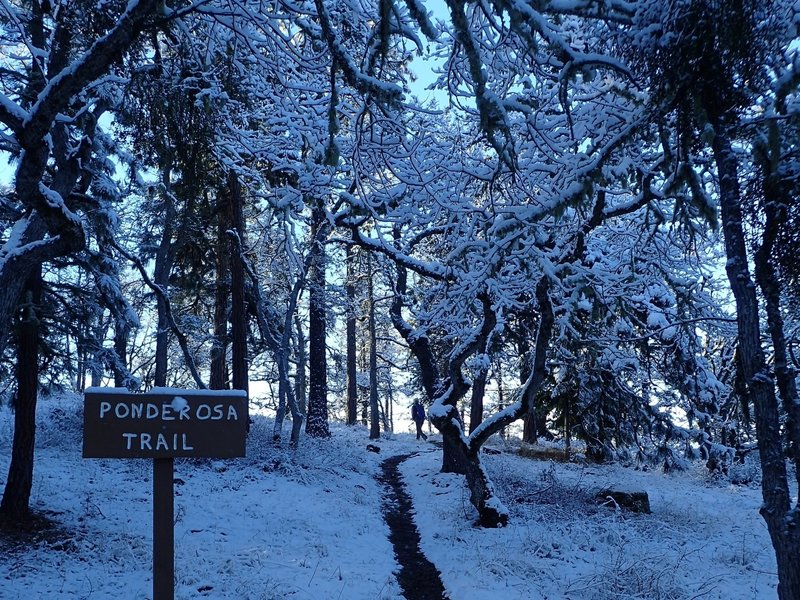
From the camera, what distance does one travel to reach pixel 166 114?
554 centimetres

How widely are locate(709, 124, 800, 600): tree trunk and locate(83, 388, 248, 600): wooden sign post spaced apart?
4198 millimetres

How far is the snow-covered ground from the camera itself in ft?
21.6

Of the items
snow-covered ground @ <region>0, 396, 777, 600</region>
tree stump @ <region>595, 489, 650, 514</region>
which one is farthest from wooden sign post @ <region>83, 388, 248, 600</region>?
tree stump @ <region>595, 489, 650, 514</region>

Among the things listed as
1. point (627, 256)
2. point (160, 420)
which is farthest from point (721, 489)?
point (160, 420)

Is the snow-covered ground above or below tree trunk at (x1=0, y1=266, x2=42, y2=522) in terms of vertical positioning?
below

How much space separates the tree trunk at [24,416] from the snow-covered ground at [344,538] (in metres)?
0.69

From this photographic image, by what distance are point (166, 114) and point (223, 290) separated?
12.2 m

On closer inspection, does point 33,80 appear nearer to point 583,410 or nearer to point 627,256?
point 627,256

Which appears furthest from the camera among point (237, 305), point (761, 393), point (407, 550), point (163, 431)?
point (237, 305)

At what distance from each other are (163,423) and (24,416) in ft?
20.2

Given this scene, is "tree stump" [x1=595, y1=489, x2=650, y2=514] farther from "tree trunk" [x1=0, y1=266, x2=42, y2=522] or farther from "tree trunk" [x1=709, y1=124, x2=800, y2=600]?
"tree trunk" [x1=0, y1=266, x2=42, y2=522]

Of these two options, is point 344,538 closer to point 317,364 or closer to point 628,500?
point 628,500

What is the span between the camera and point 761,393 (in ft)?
14.3

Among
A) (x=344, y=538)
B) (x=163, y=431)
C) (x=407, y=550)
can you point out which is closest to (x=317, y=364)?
(x=344, y=538)
